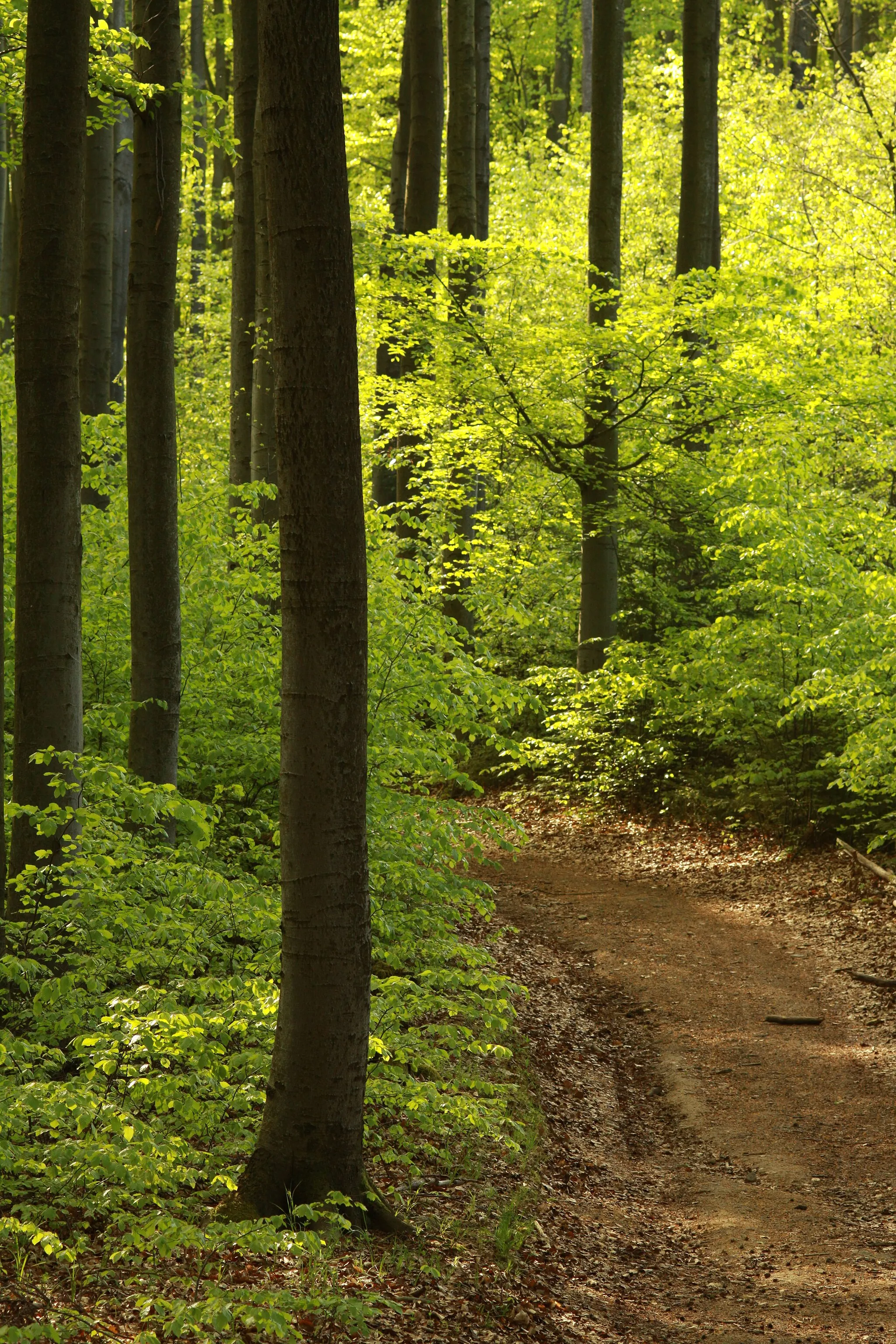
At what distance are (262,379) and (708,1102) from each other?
8.71m

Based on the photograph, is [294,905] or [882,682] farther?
[882,682]

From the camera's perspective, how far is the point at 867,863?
10.7 meters

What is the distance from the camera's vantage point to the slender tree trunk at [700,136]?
1508cm

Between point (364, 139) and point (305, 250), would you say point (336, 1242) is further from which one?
point (364, 139)

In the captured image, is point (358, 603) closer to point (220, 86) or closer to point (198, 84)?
point (198, 84)

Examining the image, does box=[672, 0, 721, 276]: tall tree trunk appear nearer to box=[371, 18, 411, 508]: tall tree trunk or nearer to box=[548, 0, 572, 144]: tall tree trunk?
box=[371, 18, 411, 508]: tall tree trunk

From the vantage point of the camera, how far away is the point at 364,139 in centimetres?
2297

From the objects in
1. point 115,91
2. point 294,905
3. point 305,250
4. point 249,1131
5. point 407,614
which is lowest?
point 249,1131

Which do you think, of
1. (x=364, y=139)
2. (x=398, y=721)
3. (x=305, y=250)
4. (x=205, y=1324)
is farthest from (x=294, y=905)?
(x=364, y=139)

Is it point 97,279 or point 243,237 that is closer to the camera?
point 97,279

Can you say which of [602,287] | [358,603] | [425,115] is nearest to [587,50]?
[602,287]

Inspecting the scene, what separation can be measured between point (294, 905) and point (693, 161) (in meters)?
13.8

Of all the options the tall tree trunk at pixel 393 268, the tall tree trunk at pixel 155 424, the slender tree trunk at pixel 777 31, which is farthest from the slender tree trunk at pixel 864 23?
the tall tree trunk at pixel 155 424

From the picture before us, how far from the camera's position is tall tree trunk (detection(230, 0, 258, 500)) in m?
12.6
